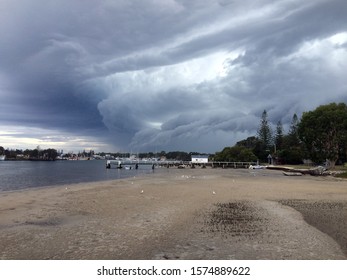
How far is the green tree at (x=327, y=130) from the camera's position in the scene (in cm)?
7594

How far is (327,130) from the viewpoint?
78.1 metres

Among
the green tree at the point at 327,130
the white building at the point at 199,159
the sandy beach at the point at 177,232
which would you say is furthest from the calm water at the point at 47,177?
the white building at the point at 199,159

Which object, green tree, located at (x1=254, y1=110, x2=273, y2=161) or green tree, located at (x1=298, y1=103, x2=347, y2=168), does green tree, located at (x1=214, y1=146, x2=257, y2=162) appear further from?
green tree, located at (x1=298, y1=103, x2=347, y2=168)

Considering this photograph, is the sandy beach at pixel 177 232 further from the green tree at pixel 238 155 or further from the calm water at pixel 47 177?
the green tree at pixel 238 155

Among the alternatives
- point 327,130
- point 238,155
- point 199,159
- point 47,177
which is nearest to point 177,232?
point 47,177

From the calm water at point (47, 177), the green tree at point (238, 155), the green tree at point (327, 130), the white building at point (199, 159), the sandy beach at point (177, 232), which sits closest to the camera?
the sandy beach at point (177, 232)

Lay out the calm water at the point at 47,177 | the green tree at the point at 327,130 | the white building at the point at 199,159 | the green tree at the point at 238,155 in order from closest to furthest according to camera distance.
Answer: the calm water at the point at 47,177, the green tree at the point at 327,130, the green tree at the point at 238,155, the white building at the point at 199,159

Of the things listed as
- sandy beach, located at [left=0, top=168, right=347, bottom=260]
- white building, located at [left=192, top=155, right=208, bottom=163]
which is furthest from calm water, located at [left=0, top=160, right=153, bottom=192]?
white building, located at [left=192, top=155, right=208, bottom=163]

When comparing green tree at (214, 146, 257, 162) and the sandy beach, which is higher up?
green tree at (214, 146, 257, 162)

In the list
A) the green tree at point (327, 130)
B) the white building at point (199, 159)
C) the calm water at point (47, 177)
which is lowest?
the calm water at point (47, 177)

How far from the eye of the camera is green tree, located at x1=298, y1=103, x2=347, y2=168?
2990 inches

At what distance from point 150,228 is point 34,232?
4.61m

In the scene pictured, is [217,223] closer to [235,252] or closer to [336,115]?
[235,252]

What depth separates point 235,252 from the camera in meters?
9.46
